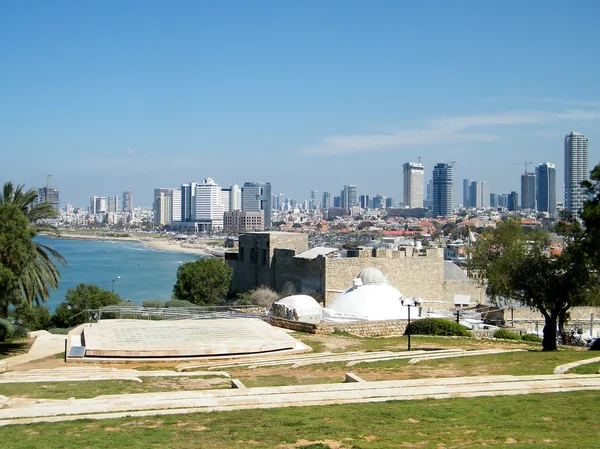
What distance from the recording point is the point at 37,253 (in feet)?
53.8

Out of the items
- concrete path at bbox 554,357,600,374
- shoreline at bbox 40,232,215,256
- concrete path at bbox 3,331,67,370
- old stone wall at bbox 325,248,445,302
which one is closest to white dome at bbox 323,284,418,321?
old stone wall at bbox 325,248,445,302

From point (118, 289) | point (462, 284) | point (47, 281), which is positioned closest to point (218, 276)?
point (462, 284)

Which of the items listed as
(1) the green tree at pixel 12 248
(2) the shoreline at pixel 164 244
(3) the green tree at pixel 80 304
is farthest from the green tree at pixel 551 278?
(2) the shoreline at pixel 164 244

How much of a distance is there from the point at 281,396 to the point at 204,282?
88.2 ft

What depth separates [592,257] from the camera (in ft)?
48.4

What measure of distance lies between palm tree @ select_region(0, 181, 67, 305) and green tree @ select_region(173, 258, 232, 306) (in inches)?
672

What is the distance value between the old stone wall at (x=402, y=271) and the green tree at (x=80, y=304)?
34.7ft

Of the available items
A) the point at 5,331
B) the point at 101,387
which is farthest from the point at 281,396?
the point at 5,331

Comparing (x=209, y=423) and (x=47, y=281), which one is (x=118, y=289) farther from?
(x=209, y=423)

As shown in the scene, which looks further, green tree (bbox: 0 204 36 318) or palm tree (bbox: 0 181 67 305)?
palm tree (bbox: 0 181 67 305)

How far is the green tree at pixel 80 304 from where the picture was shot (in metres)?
28.1

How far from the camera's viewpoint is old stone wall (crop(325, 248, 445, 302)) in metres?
32.4

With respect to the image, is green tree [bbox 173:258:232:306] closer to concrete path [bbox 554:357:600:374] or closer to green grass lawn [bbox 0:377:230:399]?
green grass lawn [bbox 0:377:230:399]

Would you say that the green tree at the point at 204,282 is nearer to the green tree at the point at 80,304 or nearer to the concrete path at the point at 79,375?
the green tree at the point at 80,304
